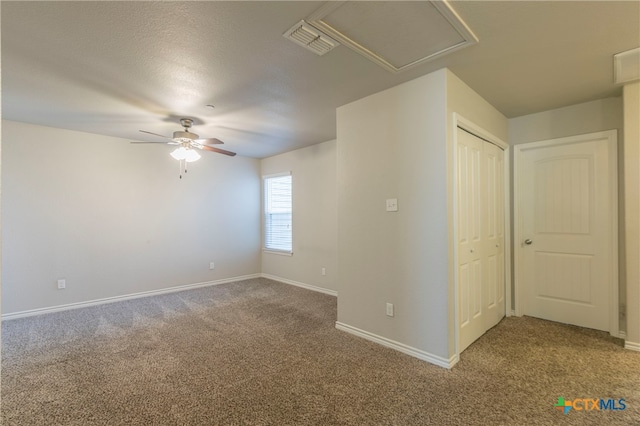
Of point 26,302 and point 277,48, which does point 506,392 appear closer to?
point 277,48

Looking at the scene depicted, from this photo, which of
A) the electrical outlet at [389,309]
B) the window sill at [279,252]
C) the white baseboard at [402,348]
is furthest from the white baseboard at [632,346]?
the window sill at [279,252]

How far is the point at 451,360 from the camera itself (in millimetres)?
2705

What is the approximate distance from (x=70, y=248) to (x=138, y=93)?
2.59 meters

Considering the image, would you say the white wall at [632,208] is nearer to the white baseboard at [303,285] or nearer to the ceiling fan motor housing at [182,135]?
the white baseboard at [303,285]

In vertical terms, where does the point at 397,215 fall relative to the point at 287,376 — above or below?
above

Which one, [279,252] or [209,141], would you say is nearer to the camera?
[209,141]

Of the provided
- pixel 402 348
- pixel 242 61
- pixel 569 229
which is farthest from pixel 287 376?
pixel 569 229

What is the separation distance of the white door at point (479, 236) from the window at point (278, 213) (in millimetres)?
3313

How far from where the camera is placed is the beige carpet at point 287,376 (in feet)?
7.13

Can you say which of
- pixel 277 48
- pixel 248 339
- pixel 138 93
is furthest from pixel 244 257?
pixel 277 48

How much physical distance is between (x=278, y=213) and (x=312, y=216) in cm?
100

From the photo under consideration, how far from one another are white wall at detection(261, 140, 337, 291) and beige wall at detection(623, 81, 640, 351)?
332cm

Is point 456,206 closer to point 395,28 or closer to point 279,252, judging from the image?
point 395,28

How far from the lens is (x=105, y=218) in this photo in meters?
4.66
